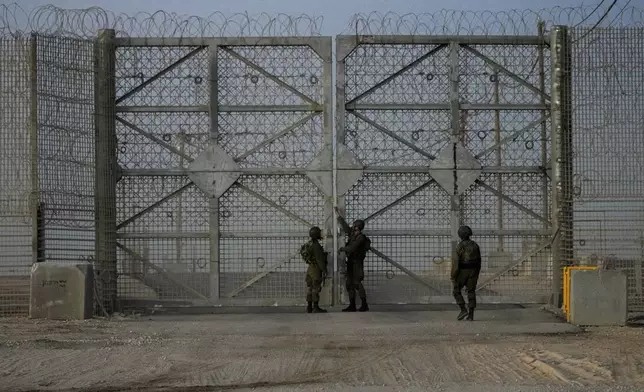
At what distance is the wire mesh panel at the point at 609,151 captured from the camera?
44.1ft

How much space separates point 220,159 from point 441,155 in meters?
3.56

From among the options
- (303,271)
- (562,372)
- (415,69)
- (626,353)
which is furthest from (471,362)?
(415,69)

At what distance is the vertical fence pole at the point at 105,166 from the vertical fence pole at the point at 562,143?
705cm

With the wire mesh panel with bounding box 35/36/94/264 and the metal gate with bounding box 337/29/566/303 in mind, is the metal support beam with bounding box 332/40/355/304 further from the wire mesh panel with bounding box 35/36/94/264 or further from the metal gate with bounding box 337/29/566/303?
the wire mesh panel with bounding box 35/36/94/264

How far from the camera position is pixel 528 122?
14.4m

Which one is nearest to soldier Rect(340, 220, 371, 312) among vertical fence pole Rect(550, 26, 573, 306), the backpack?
the backpack

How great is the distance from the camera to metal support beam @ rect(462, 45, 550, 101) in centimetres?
1423

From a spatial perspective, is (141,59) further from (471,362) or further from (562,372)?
(562,372)

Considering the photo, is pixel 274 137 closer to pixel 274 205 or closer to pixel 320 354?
pixel 274 205

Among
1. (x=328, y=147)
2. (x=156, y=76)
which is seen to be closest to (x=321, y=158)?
(x=328, y=147)

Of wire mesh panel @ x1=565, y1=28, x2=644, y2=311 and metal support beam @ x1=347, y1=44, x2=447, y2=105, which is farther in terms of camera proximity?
metal support beam @ x1=347, y1=44, x2=447, y2=105

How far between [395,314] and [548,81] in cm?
452

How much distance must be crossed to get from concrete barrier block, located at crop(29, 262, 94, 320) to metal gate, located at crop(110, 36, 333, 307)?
1397 mm

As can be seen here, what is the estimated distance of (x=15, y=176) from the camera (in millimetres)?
13219
